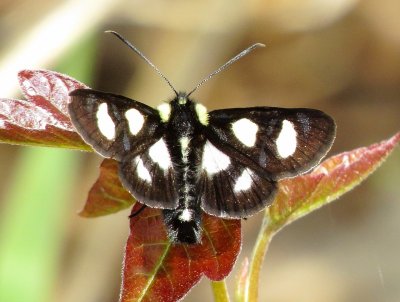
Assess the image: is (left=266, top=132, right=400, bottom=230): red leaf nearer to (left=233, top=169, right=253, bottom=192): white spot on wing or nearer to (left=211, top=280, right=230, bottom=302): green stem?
(left=233, top=169, right=253, bottom=192): white spot on wing

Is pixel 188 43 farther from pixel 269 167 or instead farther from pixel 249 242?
pixel 269 167

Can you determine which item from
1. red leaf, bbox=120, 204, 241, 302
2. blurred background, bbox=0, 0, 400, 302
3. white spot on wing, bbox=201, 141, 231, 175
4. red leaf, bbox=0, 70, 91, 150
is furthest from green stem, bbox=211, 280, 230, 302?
blurred background, bbox=0, 0, 400, 302

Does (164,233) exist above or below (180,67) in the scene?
below

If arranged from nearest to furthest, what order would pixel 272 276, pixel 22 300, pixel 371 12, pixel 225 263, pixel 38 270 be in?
pixel 225 263 → pixel 22 300 → pixel 38 270 → pixel 272 276 → pixel 371 12

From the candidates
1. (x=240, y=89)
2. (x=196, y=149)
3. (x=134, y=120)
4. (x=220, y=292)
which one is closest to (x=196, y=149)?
(x=196, y=149)

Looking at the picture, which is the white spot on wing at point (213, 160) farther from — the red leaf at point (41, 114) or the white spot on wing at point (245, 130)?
the red leaf at point (41, 114)

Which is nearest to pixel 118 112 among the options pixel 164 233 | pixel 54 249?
pixel 164 233
